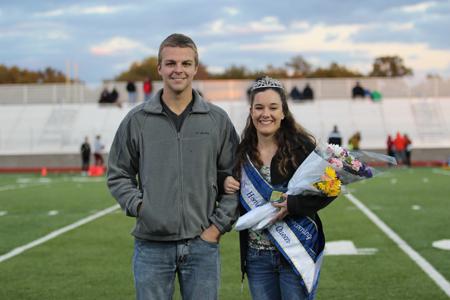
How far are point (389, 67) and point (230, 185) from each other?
111955 mm

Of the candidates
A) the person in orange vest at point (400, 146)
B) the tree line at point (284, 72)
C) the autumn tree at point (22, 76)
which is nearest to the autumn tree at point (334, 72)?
the tree line at point (284, 72)

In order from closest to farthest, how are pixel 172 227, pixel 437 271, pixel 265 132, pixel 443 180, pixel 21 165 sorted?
pixel 172 227 → pixel 265 132 → pixel 437 271 → pixel 443 180 → pixel 21 165

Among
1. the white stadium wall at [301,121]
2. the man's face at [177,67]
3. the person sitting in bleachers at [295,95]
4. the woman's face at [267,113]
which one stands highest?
the man's face at [177,67]

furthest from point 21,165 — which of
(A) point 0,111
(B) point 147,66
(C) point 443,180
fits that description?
(B) point 147,66

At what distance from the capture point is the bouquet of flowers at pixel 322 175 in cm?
497

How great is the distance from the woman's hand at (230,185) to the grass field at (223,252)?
341 cm

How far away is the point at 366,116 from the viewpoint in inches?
1911

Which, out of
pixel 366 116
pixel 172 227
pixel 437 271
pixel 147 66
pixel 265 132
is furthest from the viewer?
pixel 147 66

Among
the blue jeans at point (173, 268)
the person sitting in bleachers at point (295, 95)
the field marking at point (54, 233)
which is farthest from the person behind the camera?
the person sitting in bleachers at point (295, 95)

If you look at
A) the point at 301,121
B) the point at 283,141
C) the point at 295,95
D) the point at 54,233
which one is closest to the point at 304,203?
the point at 283,141

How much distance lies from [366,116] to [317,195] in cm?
4415

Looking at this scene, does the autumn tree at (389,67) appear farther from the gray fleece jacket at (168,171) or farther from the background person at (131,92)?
the gray fleece jacket at (168,171)

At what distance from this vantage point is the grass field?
865 cm

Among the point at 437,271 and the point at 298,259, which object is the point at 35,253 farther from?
the point at 298,259
